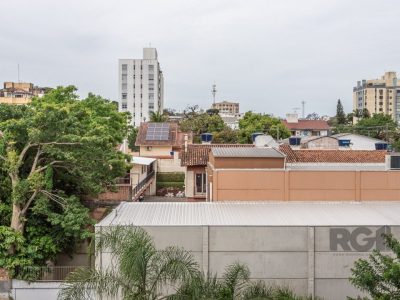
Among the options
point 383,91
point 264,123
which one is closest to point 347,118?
point 383,91

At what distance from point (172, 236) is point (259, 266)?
3.49 metres

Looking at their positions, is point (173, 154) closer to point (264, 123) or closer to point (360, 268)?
point (264, 123)

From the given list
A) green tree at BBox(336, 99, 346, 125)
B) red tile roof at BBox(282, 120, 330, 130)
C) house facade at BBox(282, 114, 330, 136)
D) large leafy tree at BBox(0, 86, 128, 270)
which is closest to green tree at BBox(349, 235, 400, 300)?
large leafy tree at BBox(0, 86, 128, 270)

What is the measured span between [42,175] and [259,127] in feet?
164

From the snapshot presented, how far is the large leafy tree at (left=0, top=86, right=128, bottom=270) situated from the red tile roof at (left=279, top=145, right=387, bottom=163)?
13.4m

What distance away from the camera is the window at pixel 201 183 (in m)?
31.9

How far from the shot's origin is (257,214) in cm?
1909

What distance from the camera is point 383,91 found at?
175875 millimetres

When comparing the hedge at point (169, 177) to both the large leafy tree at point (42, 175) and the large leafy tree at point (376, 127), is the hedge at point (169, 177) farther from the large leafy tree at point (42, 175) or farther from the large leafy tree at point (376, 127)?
the large leafy tree at point (376, 127)

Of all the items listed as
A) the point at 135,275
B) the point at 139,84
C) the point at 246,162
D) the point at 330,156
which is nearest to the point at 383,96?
the point at 139,84

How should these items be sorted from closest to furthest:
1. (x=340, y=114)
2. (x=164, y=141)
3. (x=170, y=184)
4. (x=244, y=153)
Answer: (x=244, y=153) → (x=170, y=184) → (x=164, y=141) → (x=340, y=114)

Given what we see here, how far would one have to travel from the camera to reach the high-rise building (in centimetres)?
17412

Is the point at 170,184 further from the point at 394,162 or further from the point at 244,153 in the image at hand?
the point at 394,162

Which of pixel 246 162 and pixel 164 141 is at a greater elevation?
pixel 164 141
